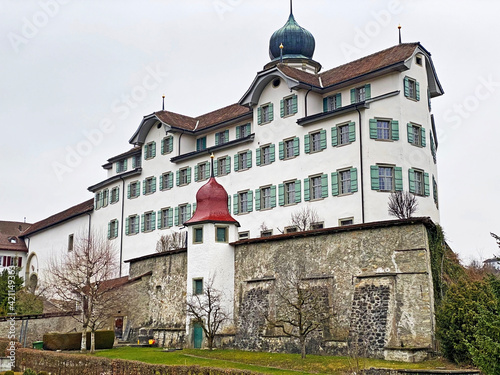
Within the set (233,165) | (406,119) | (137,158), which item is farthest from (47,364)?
(137,158)

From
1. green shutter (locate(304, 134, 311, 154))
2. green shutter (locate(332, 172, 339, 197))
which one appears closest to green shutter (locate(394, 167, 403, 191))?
green shutter (locate(332, 172, 339, 197))

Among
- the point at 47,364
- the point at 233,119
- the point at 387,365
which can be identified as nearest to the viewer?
the point at 387,365

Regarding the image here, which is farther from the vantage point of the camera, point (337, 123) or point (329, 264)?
point (337, 123)

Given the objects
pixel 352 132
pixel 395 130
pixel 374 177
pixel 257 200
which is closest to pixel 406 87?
pixel 395 130

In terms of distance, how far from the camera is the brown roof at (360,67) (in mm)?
41500

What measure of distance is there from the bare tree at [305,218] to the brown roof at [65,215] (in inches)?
1037

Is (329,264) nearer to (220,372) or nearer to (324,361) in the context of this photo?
(324,361)

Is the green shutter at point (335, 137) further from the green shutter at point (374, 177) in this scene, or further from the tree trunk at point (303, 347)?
the tree trunk at point (303, 347)

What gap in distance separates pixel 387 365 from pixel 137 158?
35.7 meters

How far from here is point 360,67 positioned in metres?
43.9

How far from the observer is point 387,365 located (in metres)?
26.7

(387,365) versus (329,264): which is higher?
(329,264)

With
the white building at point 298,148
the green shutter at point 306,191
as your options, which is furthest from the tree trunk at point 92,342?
the green shutter at point 306,191

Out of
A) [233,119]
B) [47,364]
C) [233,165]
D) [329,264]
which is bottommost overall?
[47,364]
